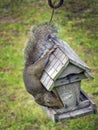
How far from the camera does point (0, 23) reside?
1070cm

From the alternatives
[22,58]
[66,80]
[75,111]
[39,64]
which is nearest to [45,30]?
[39,64]

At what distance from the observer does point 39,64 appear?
15.4ft

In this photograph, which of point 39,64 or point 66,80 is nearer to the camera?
point 39,64

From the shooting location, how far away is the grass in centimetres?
662

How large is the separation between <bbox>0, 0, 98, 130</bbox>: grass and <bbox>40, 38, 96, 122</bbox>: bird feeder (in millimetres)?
1522

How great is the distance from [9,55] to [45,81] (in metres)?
4.35

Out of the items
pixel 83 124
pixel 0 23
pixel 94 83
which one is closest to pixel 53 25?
pixel 83 124

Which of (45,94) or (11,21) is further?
(11,21)

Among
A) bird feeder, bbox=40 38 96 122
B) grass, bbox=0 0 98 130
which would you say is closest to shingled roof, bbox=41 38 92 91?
bird feeder, bbox=40 38 96 122

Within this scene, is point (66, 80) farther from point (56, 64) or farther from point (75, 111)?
point (75, 111)

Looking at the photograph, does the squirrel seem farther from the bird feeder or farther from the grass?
the grass

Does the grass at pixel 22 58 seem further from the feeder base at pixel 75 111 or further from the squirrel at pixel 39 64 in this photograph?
the squirrel at pixel 39 64

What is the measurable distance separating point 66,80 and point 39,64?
401mm

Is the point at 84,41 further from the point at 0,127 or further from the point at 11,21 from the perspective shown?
the point at 0,127
